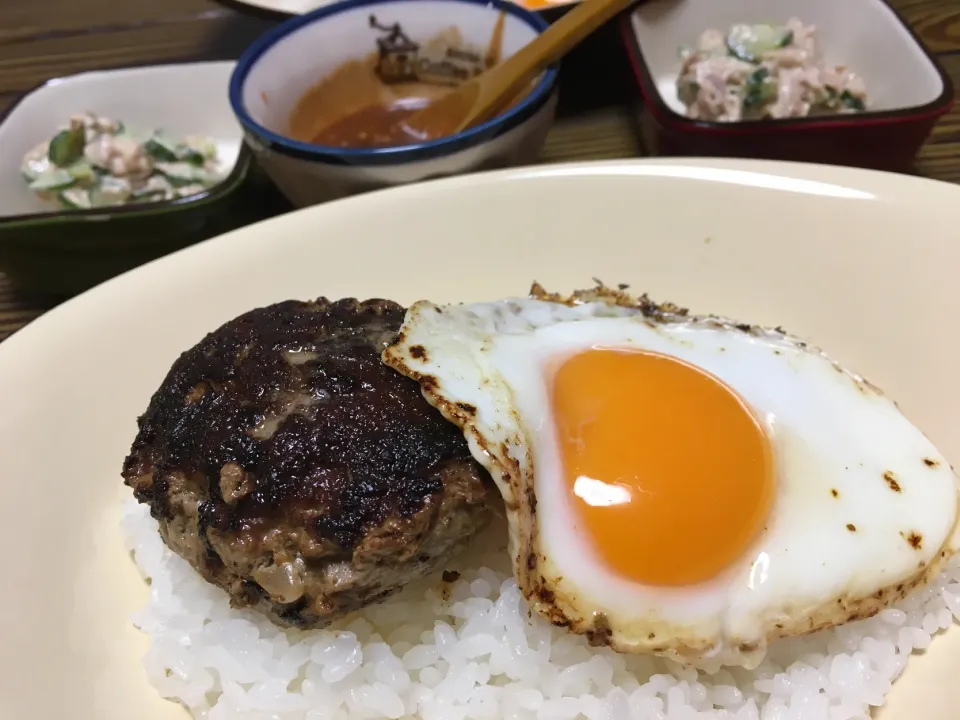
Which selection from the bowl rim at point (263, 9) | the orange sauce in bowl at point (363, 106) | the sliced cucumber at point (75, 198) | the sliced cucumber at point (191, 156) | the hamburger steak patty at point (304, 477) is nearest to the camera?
the hamburger steak patty at point (304, 477)

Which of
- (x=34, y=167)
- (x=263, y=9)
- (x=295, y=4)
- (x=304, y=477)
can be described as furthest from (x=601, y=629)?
(x=295, y=4)

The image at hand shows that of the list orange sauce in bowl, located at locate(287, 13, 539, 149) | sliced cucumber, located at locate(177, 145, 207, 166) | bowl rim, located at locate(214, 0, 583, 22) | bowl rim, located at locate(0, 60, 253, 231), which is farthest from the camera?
bowl rim, located at locate(214, 0, 583, 22)

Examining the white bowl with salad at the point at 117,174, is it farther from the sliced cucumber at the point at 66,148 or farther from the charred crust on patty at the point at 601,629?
the charred crust on patty at the point at 601,629

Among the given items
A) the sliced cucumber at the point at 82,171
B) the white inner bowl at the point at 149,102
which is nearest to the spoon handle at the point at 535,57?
the white inner bowl at the point at 149,102

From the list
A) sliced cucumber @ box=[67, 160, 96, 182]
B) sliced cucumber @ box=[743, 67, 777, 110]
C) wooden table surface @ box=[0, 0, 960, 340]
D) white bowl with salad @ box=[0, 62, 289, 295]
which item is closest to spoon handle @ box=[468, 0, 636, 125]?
wooden table surface @ box=[0, 0, 960, 340]

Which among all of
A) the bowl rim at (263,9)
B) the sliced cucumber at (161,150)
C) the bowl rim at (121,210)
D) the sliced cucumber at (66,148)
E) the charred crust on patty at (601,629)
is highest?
the bowl rim at (263,9)

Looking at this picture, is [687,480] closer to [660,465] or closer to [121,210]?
[660,465]

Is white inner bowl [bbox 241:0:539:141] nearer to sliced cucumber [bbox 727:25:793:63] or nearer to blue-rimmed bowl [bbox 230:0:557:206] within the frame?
blue-rimmed bowl [bbox 230:0:557:206]
